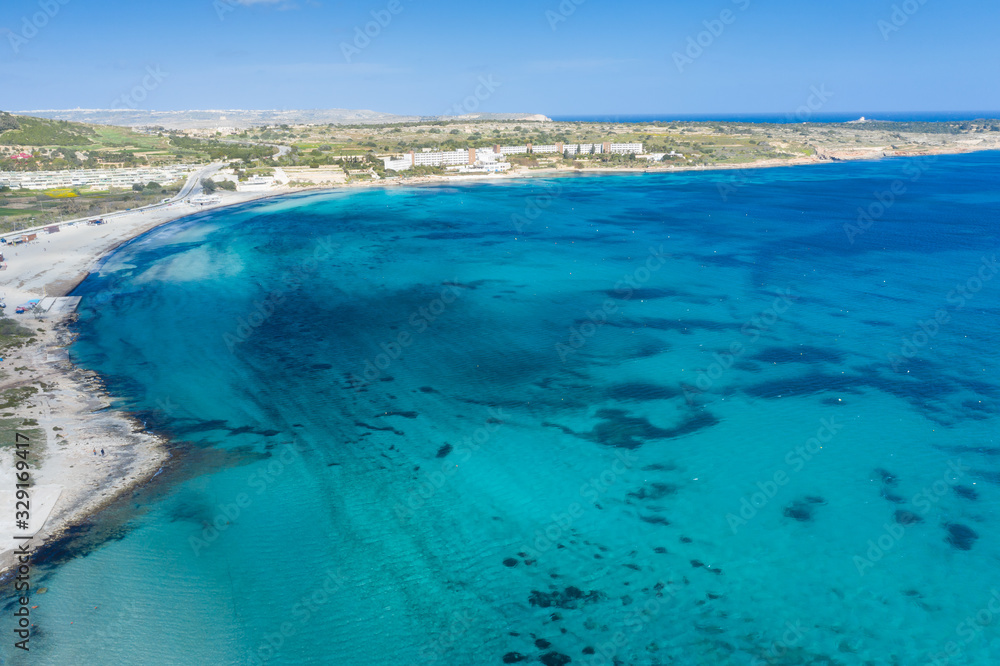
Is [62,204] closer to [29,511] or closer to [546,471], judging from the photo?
[29,511]

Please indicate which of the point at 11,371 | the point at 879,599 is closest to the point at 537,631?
the point at 879,599

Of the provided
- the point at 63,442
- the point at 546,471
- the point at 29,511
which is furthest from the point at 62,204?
the point at 546,471

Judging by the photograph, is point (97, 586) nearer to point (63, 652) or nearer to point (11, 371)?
point (63, 652)

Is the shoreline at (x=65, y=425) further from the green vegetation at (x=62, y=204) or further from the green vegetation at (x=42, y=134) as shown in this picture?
the green vegetation at (x=42, y=134)

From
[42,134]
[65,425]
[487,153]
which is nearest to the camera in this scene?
[65,425]

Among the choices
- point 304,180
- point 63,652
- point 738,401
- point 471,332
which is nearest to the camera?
point 63,652

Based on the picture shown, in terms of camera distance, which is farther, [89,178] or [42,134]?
[42,134]

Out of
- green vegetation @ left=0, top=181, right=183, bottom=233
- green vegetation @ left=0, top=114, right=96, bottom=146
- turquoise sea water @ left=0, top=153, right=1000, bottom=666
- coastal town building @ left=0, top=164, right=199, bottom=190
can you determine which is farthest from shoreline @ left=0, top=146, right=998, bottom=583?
green vegetation @ left=0, top=114, right=96, bottom=146

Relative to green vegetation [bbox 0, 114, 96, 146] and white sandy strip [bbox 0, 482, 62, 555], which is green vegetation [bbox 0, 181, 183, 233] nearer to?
green vegetation [bbox 0, 114, 96, 146]

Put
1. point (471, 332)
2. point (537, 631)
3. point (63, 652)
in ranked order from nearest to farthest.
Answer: point (63, 652)
point (537, 631)
point (471, 332)

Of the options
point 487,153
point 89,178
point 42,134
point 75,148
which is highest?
point 42,134
